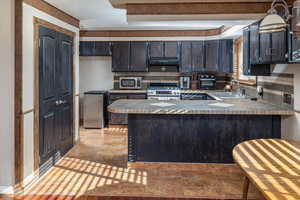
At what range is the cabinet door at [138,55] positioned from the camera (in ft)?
22.5

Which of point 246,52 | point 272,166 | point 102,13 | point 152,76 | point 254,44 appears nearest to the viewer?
point 272,166

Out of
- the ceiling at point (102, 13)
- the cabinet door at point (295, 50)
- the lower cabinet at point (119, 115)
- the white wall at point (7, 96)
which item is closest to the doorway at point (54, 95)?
the ceiling at point (102, 13)

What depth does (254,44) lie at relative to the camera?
3.97 m

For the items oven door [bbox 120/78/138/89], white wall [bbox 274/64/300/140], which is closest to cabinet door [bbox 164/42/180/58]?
oven door [bbox 120/78/138/89]

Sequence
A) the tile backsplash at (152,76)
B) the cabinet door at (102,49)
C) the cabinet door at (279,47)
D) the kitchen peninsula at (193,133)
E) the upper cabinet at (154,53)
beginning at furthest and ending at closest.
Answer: the tile backsplash at (152,76), the cabinet door at (102,49), the upper cabinet at (154,53), the kitchen peninsula at (193,133), the cabinet door at (279,47)

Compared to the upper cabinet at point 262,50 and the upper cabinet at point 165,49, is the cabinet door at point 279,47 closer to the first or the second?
the upper cabinet at point 262,50

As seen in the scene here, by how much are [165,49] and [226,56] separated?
4.76ft

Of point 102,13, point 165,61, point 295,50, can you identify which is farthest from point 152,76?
point 295,50

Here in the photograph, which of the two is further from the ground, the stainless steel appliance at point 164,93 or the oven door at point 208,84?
the oven door at point 208,84

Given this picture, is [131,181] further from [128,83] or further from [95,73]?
[95,73]

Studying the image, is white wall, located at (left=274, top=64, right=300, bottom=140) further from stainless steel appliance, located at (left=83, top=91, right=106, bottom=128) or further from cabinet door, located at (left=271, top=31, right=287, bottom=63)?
stainless steel appliance, located at (left=83, top=91, right=106, bottom=128)

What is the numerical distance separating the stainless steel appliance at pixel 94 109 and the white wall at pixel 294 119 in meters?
4.08

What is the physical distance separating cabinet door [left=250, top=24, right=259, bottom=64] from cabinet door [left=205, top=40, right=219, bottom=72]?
8.21 ft

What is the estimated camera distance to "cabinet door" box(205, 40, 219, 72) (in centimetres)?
663
